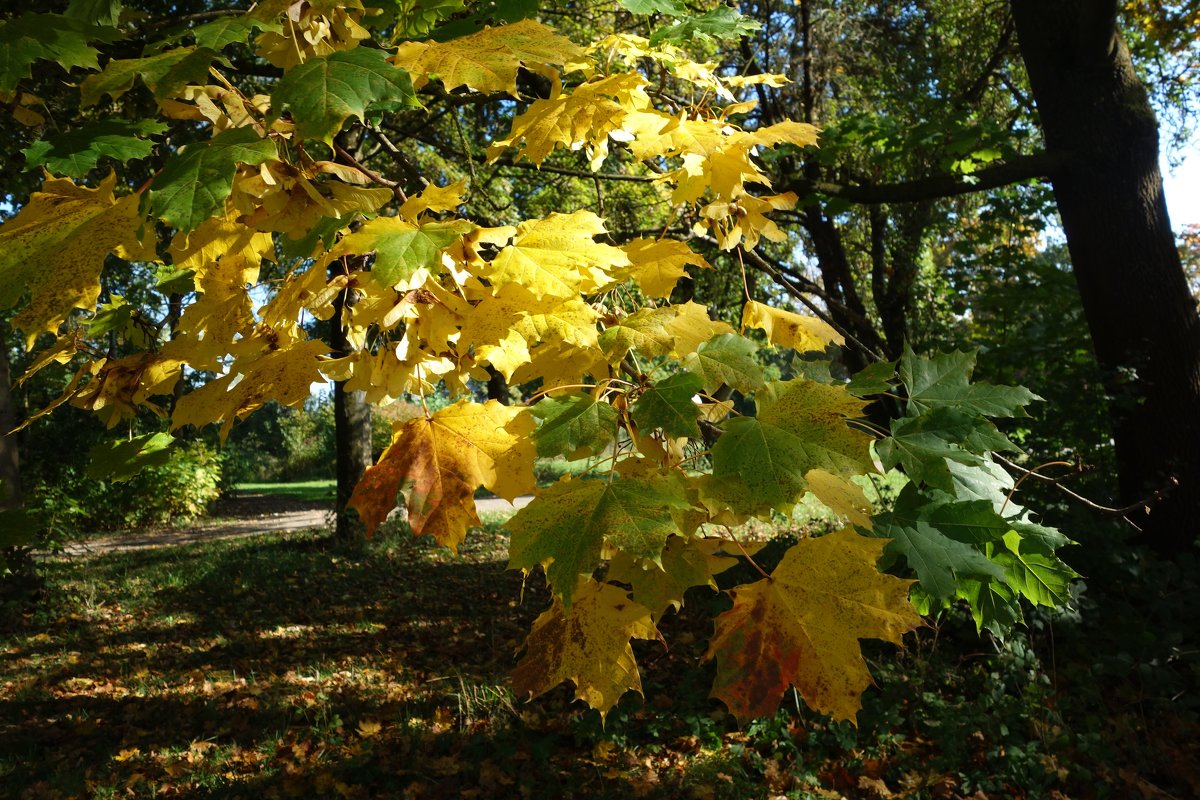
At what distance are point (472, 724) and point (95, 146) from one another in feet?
12.7

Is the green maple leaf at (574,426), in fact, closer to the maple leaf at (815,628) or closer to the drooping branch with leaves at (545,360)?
the drooping branch with leaves at (545,360)

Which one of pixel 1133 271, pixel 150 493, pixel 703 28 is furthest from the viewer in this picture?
pixel 150 493

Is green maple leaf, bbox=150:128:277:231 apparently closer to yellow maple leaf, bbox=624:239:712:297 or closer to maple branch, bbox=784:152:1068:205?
yellow maple leaf, bbox=624:239:712:297

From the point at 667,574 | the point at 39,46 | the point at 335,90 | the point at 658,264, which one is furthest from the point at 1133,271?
the point at 39,46

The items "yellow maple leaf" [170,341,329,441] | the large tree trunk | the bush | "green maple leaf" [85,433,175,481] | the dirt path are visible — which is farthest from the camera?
the bush

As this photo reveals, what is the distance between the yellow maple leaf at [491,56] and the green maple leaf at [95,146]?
23.0 inches

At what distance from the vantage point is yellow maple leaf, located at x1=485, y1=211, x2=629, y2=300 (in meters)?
1.24

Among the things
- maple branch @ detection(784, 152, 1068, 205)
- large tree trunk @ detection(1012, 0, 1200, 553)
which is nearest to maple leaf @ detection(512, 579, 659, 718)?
maple branch @ detection(784, 152, 1068, 205)

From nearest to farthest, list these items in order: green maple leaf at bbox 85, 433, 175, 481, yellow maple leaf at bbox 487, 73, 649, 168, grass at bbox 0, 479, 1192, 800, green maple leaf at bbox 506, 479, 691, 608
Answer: green maple leaf at bbox 506, 479, 691, 608 → yellow maple leaf at bbox 487, 73, 649, 168 → green maple leaf at bbox 85, 433, 175, 481 → grass at bbox 0, 479, 1192, 800

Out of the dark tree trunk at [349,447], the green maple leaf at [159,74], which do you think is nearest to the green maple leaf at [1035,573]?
the green maple leaf at [159,74]

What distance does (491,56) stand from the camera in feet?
3.88

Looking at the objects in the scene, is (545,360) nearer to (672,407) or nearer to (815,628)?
(672,407)

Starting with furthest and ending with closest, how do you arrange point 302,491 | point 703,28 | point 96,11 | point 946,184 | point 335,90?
point 302,491 < point 946,184 < point 703,28 < point 96,11 < point 335,90

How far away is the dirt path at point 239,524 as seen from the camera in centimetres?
1118
